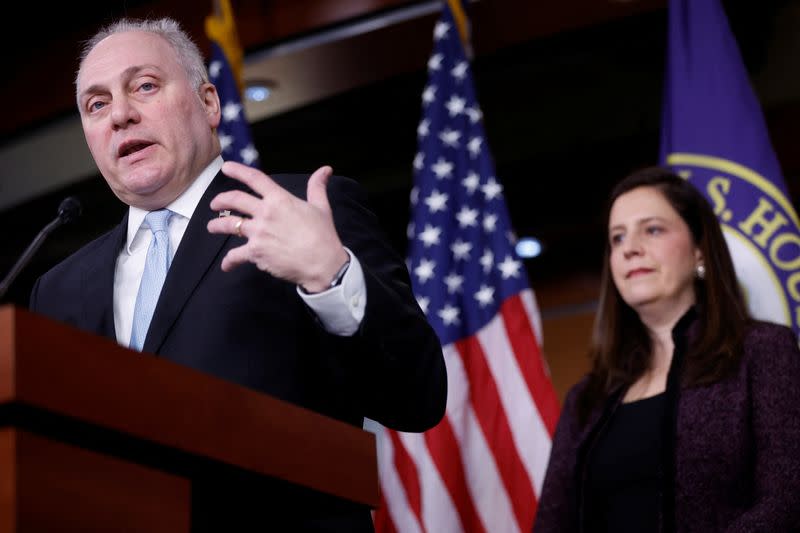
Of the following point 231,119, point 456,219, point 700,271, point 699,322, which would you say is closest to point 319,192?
point 699,322

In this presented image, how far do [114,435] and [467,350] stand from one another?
232 cm

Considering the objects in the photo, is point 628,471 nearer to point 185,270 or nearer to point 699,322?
point 699,322

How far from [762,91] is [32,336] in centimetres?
468

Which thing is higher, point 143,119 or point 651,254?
point 651,254

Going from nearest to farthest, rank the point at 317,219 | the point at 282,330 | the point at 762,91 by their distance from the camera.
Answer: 1. the point at 317,219
2. the point at 282,330
3. the point at 762,91

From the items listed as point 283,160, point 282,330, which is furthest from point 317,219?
point 283,160

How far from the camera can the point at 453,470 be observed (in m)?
2.94

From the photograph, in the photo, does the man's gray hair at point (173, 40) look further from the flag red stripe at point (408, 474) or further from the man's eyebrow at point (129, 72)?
the flag red stripe at point (408, 474)

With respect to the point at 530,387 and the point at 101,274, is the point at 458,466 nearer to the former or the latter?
the point at 530,387

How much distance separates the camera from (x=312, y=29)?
4277mm

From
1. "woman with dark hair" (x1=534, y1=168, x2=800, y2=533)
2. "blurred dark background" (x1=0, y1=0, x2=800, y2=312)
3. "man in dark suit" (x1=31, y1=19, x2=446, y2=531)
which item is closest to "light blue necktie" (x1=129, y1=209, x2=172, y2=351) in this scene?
"man in dark suit" (x1=31, y1=19, x2=446, y2=531)

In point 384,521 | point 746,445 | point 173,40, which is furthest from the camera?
point 384,521

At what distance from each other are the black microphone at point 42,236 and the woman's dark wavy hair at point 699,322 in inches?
54.0

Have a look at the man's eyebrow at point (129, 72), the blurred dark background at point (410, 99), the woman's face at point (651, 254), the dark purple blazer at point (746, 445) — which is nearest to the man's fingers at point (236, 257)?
the man's eyebrow at point (129, 72)
